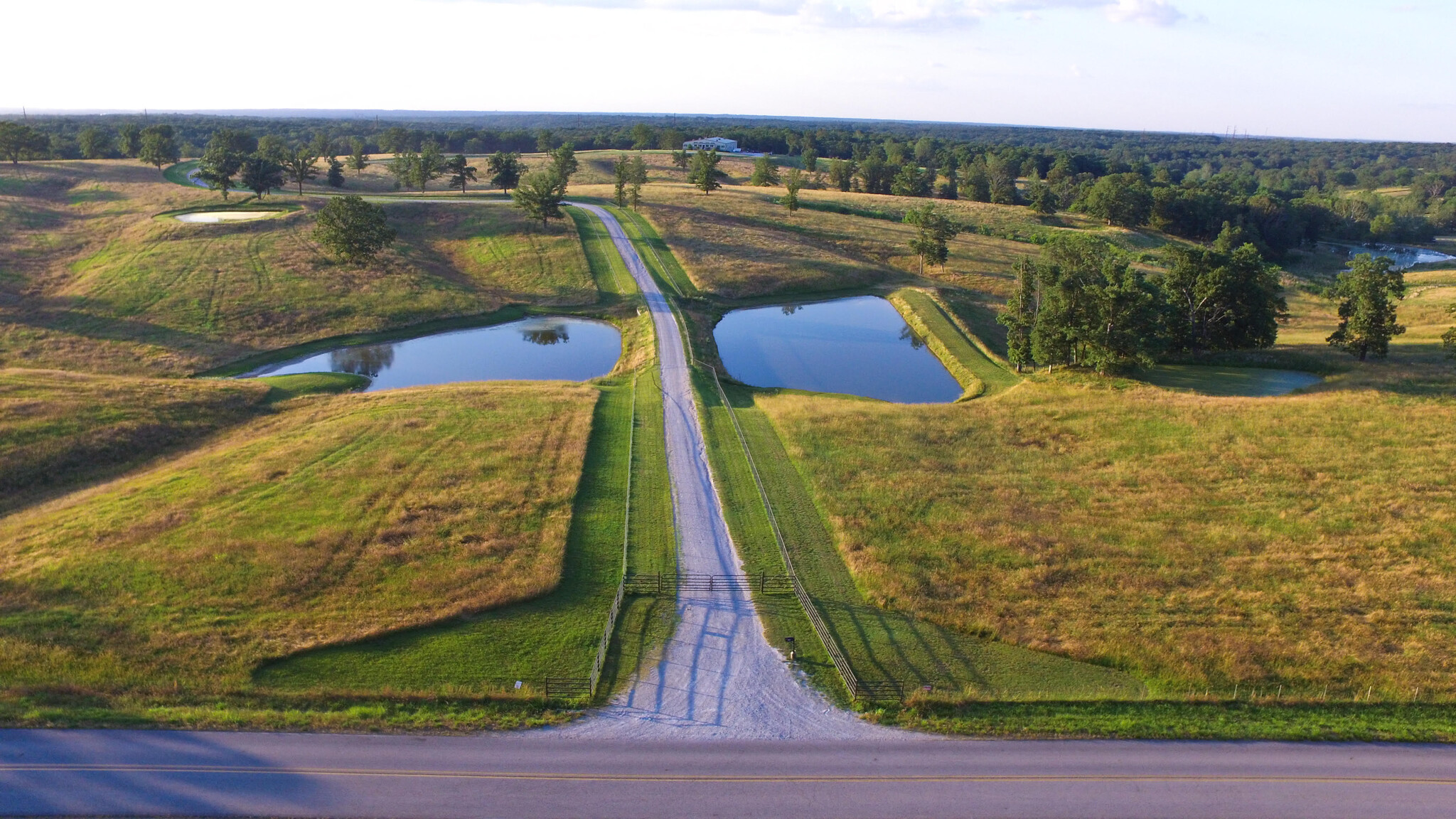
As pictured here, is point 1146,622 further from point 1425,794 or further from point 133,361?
point 133,361

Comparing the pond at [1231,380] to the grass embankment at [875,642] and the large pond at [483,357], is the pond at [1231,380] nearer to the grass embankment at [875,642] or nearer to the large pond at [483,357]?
the grass embankment at [875,642]

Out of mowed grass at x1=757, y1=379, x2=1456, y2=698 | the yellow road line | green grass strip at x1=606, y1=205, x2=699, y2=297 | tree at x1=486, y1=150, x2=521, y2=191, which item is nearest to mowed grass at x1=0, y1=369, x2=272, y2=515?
the yellow road line

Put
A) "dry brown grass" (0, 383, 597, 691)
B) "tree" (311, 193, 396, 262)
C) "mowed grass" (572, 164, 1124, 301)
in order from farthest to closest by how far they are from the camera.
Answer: "mowed grass" (572, 164, 1124, 301), "tree" (311, 193, 396, 262), "dry brown grass" (0, 383, 597, 691)

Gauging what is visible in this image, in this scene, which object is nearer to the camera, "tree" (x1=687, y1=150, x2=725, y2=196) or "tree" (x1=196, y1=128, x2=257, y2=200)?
"tree" (x1=196, y1=128, x2=257, y2=200)

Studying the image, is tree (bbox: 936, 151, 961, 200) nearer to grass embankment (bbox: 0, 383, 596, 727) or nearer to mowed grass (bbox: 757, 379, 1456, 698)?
mowed grass (bbox: 757, 379, 1456, 698)

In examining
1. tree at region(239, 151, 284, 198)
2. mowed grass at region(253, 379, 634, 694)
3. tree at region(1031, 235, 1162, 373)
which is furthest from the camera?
tree at region(239, 151, 284, 198)

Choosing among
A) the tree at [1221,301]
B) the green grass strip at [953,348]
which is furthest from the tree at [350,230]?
the tree at [1221,301]

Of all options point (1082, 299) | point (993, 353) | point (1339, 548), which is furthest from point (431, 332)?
point (1339, 548)
